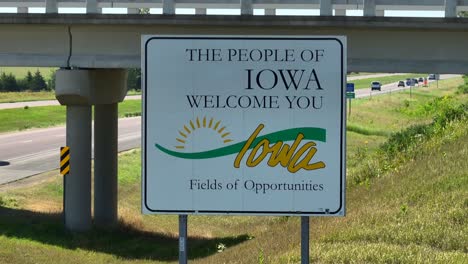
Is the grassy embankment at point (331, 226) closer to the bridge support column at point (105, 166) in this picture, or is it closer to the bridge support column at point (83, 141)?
the bridge support column at point (83, 141)

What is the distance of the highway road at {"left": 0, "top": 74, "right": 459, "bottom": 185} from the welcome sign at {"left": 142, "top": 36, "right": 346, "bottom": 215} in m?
25.7

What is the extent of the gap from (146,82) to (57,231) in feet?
52.8

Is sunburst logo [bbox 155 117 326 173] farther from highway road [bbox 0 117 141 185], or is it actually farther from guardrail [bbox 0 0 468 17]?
highway road [bbox 0 117 141 185]

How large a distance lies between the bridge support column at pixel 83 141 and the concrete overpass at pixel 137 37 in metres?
0.03

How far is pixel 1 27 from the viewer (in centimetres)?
2159

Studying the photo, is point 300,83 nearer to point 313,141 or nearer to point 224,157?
point 313,141

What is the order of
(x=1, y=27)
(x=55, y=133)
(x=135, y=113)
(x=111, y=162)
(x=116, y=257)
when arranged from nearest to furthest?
(x=116, y=257) < (x=1, y=27) < (x=111, y=162) < (x=55, y=133) < (x=135, y=113)

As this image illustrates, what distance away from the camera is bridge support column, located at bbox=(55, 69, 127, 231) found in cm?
2188

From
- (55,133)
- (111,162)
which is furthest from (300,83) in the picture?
(55,133)

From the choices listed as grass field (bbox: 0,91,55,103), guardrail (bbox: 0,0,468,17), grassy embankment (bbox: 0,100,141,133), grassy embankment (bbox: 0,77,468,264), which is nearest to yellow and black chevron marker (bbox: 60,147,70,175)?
grassy embankment (bbox: 0,77,468,264)

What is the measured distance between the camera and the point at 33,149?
143 ft

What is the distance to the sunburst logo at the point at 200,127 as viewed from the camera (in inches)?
272

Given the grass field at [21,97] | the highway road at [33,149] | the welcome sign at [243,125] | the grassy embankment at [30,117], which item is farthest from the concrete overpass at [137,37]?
the grass field at [21,97]

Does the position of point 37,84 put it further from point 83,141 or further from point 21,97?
point 83,141
